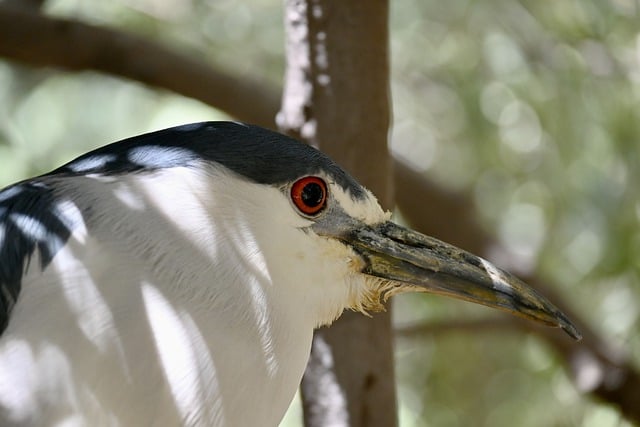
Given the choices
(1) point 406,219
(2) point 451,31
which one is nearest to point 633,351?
(1) point 406,219

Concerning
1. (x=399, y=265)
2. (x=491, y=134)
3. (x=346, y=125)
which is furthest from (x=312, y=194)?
(x=491, y=134)

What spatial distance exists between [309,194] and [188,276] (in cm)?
27

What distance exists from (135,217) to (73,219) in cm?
8

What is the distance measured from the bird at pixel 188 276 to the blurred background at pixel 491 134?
148 centimetres

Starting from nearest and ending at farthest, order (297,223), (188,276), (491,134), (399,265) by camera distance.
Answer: (188,276)
(297,223)
(399,265)
(491,134)

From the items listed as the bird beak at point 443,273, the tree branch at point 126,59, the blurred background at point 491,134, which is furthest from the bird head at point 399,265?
the blurred background at point 491,134

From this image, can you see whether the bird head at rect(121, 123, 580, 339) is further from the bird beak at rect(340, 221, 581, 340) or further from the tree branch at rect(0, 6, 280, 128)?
the tree branch at rect(0, 6, 280, 128)

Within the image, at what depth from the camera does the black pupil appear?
5.11 ft

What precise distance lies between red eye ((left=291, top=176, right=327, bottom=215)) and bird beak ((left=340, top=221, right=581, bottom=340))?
10 cm

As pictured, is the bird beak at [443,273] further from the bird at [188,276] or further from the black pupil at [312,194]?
the black pupil at [312,194]

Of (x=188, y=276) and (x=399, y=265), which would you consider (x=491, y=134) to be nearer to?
(x=399, y=265)

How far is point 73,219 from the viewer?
1381 millimetres

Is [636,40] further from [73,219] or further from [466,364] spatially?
[73,219]

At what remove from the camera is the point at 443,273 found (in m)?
1.67
